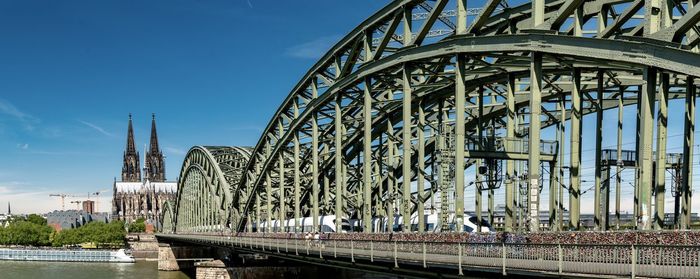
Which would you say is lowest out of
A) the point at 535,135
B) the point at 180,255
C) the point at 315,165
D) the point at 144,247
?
the point at 144,247

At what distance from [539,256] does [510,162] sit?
16.8 m

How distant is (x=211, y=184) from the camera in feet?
342

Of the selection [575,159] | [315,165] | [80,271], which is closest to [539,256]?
[575,159]

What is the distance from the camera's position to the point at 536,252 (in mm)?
21547

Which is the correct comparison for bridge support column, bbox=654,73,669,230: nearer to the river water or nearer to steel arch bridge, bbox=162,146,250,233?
steel arch bridge, bbox=162,146,250,233

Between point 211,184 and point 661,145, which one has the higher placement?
point 661,145

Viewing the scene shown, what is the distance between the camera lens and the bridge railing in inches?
693

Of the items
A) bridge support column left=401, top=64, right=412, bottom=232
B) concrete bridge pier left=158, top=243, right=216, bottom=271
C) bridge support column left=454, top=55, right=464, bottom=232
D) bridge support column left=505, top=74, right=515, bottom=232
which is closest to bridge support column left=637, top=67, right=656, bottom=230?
bridge support column left=505, top=74, right=515, bottom=232

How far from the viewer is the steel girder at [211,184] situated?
3745 inches

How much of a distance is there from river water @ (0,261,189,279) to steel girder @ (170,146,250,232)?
359 inches

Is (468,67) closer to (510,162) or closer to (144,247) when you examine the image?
(510,162)

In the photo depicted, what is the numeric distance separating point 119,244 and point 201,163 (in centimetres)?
9299

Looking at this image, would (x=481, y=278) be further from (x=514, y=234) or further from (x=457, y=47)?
(x=457, y=47)

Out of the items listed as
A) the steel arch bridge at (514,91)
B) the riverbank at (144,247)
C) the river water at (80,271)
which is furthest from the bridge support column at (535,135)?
the riverbank at (144,247)
